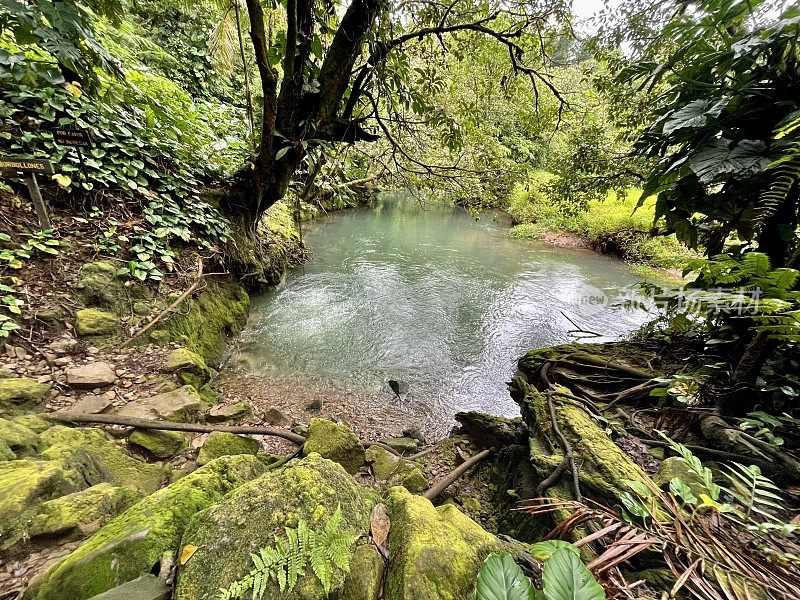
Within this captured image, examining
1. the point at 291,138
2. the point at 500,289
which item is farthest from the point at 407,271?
the point at 291,138

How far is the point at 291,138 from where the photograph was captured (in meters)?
3.80

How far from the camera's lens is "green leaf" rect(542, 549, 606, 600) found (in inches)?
27.6

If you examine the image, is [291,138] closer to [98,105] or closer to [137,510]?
[98,105]

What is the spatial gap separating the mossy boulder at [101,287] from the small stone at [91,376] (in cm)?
66

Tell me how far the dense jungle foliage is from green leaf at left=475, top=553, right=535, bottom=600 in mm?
16

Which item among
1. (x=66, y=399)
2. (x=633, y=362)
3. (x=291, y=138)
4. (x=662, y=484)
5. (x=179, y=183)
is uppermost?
(x=291, y=138)

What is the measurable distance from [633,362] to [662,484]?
174 cm

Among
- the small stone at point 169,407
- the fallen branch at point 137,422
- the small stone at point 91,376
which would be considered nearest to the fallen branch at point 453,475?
the fallen branch at point 137,422

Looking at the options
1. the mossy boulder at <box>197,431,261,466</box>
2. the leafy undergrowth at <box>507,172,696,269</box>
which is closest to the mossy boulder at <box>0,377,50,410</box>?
the mossy boulder at <box>197,431,261,466</box>

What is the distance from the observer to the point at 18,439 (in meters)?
1.59

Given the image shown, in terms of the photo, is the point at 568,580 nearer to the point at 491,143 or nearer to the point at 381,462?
the point at 381,462

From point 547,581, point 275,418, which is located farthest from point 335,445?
point 547,581

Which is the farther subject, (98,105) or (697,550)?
(98,105)

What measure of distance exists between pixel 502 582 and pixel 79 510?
144 centimetres
